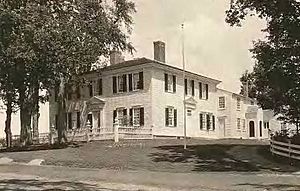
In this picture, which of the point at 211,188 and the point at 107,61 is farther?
the point at 107,61

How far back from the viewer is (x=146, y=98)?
51.8 meters

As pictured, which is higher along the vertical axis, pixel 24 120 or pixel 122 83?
pixel 122 83

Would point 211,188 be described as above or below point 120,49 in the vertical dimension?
below

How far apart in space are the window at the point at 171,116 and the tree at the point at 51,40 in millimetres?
11584

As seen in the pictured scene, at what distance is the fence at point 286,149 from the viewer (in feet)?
97.3

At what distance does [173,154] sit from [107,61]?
22.2m

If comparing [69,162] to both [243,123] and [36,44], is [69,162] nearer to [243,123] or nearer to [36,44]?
[36,44]

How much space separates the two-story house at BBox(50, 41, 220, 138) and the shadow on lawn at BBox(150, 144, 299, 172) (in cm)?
1658

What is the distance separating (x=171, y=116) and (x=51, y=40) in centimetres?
2043

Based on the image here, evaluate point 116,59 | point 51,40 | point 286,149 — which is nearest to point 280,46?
point 286,149

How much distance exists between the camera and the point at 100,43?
44.3 m

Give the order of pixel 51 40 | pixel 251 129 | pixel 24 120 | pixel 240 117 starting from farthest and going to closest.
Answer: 1. pixel 251 129
2. pixel 240 117
3. pixel 24 120
4. pixel 51 40

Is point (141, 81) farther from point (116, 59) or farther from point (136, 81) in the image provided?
point (116, 59)

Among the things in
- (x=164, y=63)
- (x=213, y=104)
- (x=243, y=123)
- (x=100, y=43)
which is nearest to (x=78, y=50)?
(x=100, y=43)
